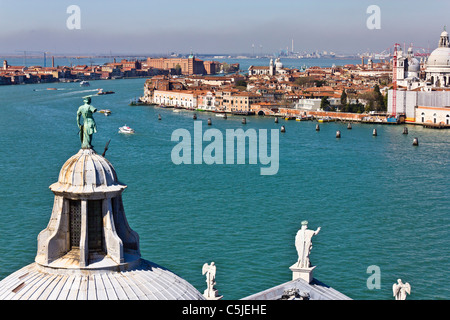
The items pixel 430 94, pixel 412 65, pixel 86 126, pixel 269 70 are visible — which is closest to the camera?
pixel 86 126

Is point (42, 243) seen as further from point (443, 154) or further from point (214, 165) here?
point (443, 154)

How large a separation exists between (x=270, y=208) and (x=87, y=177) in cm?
874

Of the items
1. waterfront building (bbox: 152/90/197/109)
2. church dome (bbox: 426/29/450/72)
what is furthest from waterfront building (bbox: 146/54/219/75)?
church dome (bbox: 426/29/450/72)

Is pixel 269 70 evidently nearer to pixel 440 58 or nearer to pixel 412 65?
pixel 412 65

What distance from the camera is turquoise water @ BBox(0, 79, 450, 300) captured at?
7.73m

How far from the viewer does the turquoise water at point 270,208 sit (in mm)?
7730

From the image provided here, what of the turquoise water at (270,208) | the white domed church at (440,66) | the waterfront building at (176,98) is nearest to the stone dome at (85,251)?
the turquoise water at (270,208)

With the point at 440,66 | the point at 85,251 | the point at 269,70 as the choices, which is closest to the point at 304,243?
the point at 85,251

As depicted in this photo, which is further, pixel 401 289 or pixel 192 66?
pixel 192 66

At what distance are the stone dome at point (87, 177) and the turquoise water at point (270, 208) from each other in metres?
4.55

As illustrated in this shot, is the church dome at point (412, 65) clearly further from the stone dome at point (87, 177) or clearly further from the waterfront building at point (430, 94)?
the stone dome at point (87, 177)

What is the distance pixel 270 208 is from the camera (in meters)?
11.0
